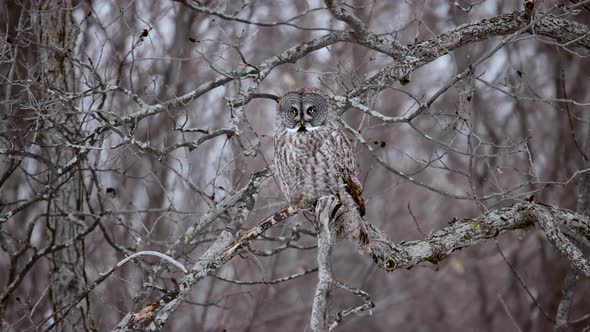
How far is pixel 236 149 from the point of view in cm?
702

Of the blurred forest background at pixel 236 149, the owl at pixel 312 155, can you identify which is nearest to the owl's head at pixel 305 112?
the owl at pixel 312 155

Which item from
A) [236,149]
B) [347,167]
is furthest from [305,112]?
[236,149]

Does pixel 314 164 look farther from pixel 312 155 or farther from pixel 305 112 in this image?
pixel 305 112

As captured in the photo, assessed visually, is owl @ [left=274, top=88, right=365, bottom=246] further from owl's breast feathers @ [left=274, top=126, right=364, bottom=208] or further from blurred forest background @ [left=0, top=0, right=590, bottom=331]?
blurred forest background @ [left=0, top=0, right=590, bottom=331]

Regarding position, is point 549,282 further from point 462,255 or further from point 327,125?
point 327,125

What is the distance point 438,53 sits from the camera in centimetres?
614

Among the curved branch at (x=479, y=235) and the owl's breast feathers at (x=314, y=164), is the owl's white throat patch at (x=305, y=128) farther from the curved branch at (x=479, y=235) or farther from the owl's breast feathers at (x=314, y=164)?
the curved branch at (x=479, y=235)

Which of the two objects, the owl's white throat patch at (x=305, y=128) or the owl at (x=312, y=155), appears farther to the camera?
the owl's white throat patch at (x=305, y=128)

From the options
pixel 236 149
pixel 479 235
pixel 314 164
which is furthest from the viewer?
pixel 236 149

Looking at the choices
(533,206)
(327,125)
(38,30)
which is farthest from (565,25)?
(38,30)

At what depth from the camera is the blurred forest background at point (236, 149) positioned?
580 centimetres

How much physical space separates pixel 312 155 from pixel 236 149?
4.95 ft

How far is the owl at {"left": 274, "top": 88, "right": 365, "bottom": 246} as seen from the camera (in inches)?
222

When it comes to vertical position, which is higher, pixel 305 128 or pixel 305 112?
pixel 305 112
